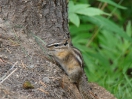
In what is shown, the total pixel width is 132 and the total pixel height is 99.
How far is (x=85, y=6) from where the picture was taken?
629cm

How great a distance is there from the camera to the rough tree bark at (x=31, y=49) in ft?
15.4

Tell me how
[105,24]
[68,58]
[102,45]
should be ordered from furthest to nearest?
[102,45] → [105,24] → [68,58]

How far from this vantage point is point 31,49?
517 cm

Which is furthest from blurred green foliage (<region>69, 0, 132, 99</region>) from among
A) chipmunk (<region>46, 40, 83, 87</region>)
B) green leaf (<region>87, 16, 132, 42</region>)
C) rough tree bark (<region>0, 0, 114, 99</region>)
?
chipmunk (<region>46, 40, 83, 87</region>)

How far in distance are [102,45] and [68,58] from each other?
325 cm

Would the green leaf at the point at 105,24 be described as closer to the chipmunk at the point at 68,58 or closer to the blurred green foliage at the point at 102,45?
the blurred green foliage at the point at 102,45

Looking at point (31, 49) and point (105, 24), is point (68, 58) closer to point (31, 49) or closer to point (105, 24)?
point (31, 49)

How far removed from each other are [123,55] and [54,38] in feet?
11.5

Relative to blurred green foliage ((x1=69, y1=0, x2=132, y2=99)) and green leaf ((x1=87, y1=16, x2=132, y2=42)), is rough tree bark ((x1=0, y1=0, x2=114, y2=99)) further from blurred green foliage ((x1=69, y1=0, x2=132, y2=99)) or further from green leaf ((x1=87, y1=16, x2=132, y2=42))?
green leaf ((x1=87, y1=16, x2=132, y2=42))

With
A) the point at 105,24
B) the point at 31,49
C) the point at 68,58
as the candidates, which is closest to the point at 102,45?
the point at 105,24

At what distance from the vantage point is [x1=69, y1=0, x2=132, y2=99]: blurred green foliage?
6266mm

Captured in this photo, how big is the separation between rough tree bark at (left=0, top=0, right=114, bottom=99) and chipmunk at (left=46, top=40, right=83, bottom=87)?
106 mm

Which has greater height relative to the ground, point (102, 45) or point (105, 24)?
Result: point (105, 24)

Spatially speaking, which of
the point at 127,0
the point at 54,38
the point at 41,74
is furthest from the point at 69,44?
the point at 127,0
